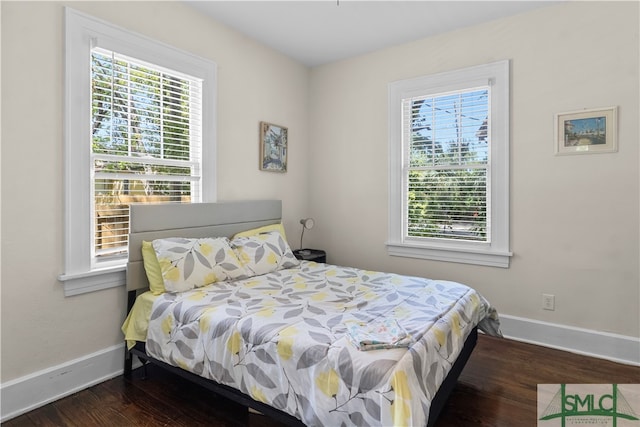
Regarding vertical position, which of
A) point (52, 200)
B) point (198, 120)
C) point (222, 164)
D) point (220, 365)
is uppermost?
point (198, 120)

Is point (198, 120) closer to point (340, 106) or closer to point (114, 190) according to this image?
point (114, 190)

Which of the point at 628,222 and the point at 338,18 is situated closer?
the point at 628,222

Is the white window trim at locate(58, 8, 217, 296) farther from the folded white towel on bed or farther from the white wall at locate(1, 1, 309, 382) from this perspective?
the folded white towel on bed

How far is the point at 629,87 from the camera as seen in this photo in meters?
2.58

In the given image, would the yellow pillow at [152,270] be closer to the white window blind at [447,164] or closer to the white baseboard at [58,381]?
the white baseboard at [58,381]

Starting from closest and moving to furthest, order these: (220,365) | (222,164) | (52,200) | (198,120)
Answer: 1. (220,365)
2. (52,200)
3. (198,120)
4. (222,164)

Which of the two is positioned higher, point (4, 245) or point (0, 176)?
point (0, 176)

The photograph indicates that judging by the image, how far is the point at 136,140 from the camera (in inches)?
102

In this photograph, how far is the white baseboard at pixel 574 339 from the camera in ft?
8.64

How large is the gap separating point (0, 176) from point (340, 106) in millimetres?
3020

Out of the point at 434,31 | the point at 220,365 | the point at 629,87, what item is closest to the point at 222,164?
the point at 220,365

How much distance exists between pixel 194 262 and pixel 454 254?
7.51 feet

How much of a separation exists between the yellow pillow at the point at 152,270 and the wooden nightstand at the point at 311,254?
1543 millimetres

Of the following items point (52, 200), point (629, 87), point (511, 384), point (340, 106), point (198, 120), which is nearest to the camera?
point (52, 200)
